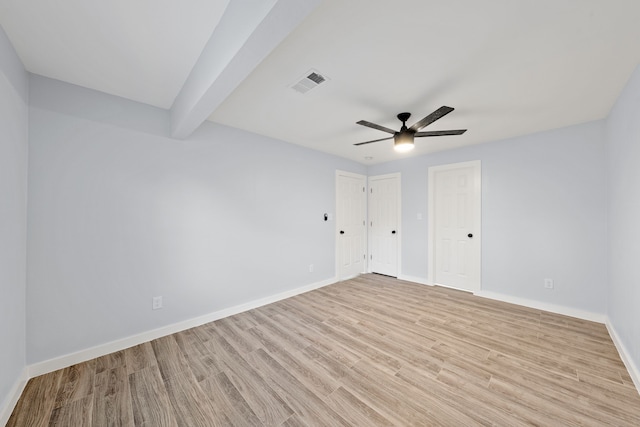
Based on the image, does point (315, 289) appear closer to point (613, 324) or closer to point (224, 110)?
point (224, 110)

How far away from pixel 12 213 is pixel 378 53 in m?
2.84

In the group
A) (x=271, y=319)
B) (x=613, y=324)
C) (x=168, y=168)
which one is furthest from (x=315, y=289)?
(x=613, y=324)

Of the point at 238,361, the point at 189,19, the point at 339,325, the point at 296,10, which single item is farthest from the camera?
the point at 339,325

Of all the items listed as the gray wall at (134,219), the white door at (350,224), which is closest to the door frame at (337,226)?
the white door at (350,224)

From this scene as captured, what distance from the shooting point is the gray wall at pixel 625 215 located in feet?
6.03

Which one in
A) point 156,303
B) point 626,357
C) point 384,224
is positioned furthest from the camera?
point 384,224

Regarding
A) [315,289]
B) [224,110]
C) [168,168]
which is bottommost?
[315,289]

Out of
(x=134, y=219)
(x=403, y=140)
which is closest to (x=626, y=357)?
(x=403, y=140)

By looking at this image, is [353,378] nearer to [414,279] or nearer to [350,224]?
[414,279]

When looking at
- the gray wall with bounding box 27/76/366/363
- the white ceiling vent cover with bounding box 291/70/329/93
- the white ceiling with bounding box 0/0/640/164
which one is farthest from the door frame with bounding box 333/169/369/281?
the white ceiling vent cover with bounding box 291/70/329/93

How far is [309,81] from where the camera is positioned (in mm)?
1980

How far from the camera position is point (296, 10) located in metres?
0.97

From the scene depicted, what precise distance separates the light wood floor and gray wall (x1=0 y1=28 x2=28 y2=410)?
14.5 inches

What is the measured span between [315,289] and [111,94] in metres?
3.66
